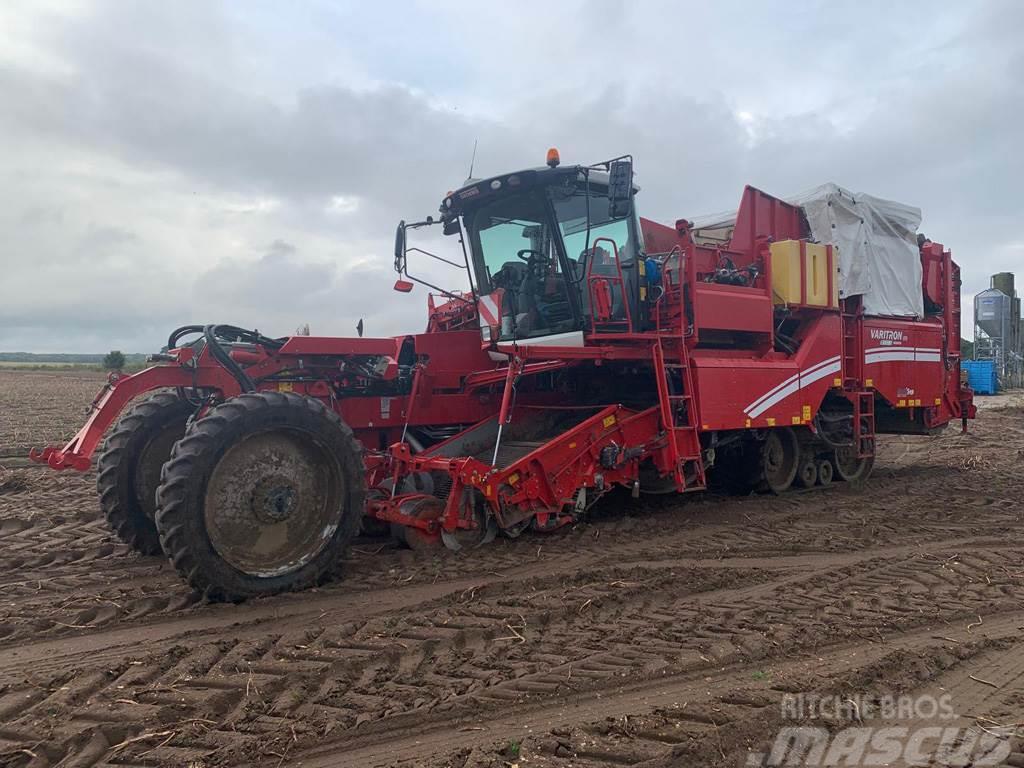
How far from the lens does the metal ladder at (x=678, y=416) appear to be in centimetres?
663

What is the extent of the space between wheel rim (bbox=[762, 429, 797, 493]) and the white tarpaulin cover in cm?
181

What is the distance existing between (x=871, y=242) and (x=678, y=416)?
3714 millimetres

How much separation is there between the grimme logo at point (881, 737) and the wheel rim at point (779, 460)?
508 centimetres

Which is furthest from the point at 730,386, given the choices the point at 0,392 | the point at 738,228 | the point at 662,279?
the point at 0,392

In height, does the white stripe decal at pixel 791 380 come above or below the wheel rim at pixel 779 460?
above

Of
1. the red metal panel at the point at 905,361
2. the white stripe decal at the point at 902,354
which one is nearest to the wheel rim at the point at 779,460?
the red metal panel at the point at 905,361

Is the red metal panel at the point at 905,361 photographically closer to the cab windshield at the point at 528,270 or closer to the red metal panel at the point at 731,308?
the red metal panel at the point at 731,308

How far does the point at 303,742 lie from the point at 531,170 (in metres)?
4.98

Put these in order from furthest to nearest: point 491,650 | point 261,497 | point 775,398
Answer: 1. point 775,398
2. point 261,497
3. point 491,650

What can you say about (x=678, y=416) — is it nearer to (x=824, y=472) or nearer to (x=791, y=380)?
(x=791, y=380)

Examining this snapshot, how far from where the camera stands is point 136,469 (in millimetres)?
5480

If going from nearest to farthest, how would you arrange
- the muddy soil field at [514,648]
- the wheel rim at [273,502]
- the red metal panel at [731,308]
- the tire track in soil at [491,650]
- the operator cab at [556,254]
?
the muddy soil field at [514,648] < the tire track in soil at [491,650] < the wheel rim at [273,502] < the operator cab at [556,254] < the red metal panel at [731,308]

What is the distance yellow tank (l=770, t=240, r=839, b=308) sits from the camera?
7734 millimetres

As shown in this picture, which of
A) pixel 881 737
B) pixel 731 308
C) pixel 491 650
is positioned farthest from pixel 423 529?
pixel 731 308
